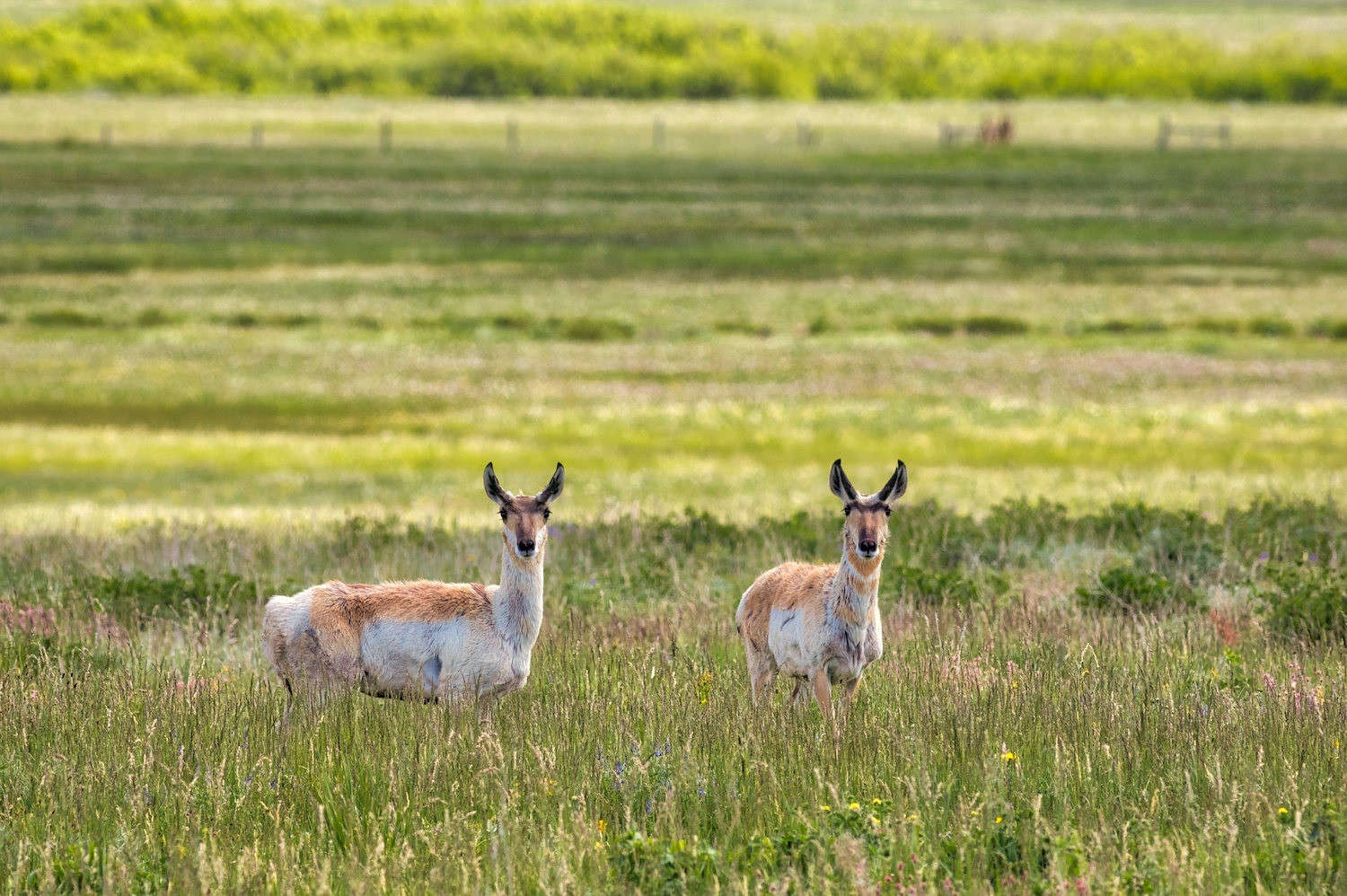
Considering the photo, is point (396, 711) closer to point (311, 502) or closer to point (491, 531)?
point (491, 531)

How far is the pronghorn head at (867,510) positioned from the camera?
7741mm

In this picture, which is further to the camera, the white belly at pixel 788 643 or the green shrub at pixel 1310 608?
the green shrub at pixel 1310 608

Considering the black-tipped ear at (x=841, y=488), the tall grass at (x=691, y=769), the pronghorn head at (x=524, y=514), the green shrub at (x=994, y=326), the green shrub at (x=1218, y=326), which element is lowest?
the tall grass at (x=691, y=769)

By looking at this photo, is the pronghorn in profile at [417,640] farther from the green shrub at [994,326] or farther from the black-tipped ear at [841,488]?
the green shrub at [994,326]

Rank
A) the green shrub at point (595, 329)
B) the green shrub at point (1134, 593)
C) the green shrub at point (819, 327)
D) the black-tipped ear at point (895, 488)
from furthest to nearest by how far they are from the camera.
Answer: the green shrub at point (819, 327)
the green shrub at point (595, 329)
the green shrub at point (1134, 593)
the black-tipped ear at point (895, 488)

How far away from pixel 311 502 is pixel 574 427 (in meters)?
7.46

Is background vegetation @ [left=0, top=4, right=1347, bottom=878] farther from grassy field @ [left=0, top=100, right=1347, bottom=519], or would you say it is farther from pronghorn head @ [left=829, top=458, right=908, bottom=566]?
pronghorn head @ [left=829, top=458, right=908, bottom=566]

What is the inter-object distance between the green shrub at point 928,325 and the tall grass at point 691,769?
105 feet

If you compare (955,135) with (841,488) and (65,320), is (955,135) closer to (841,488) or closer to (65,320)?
(65,320)

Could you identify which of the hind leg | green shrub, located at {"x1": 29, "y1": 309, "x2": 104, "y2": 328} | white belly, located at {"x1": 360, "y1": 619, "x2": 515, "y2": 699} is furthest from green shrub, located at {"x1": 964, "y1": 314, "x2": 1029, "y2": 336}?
white belly, located at {"x1": 360, "y1": 619, "x2": 515, "y2": 699}

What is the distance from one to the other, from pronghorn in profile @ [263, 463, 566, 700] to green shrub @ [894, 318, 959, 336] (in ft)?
115

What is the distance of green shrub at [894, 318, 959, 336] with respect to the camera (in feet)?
141

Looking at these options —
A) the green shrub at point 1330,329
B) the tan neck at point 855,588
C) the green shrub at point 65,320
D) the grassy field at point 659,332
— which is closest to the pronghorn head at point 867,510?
the tan neck at point 855,588

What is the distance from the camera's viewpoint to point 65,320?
41812mm
